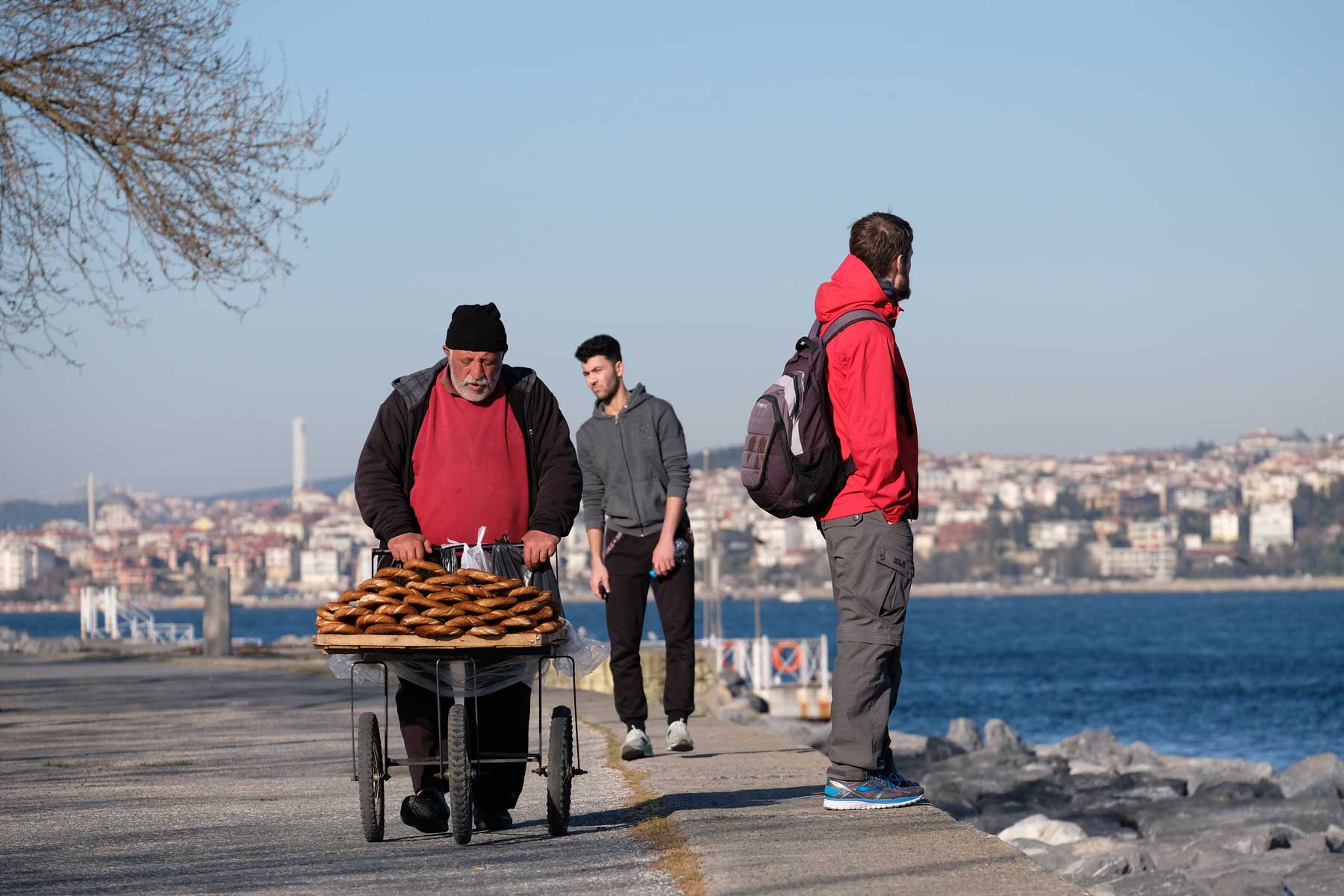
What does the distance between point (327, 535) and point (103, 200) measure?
532 feet

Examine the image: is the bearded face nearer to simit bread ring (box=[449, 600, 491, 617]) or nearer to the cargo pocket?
simit bread ring (box=[449, 600, 491, 617])

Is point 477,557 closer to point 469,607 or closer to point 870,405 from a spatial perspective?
point 469,607

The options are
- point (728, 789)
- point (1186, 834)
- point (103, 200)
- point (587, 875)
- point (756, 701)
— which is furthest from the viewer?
point (756, 701)

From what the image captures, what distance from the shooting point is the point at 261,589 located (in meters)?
177

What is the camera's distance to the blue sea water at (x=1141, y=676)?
159 ft

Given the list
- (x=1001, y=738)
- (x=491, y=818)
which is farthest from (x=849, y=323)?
(x=1001, y=738)

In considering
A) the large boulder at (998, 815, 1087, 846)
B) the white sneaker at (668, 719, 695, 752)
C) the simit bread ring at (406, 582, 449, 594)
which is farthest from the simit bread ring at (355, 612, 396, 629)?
the large boulder at (998, 815, 1087, 846)

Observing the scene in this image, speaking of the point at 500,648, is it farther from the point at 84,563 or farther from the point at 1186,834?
the point at 84,563

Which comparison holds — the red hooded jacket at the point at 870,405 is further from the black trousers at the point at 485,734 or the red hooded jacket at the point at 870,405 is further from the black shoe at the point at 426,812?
the black shoe at the point at 426,812

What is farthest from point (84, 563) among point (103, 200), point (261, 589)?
point (103, 200)

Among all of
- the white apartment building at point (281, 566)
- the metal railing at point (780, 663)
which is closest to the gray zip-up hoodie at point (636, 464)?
the metal railing at point (780, 663)

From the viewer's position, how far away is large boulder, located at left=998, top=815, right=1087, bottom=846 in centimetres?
1494

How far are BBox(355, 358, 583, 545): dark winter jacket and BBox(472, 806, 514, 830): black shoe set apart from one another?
1.05m

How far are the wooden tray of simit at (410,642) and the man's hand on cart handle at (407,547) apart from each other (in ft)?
1.38
